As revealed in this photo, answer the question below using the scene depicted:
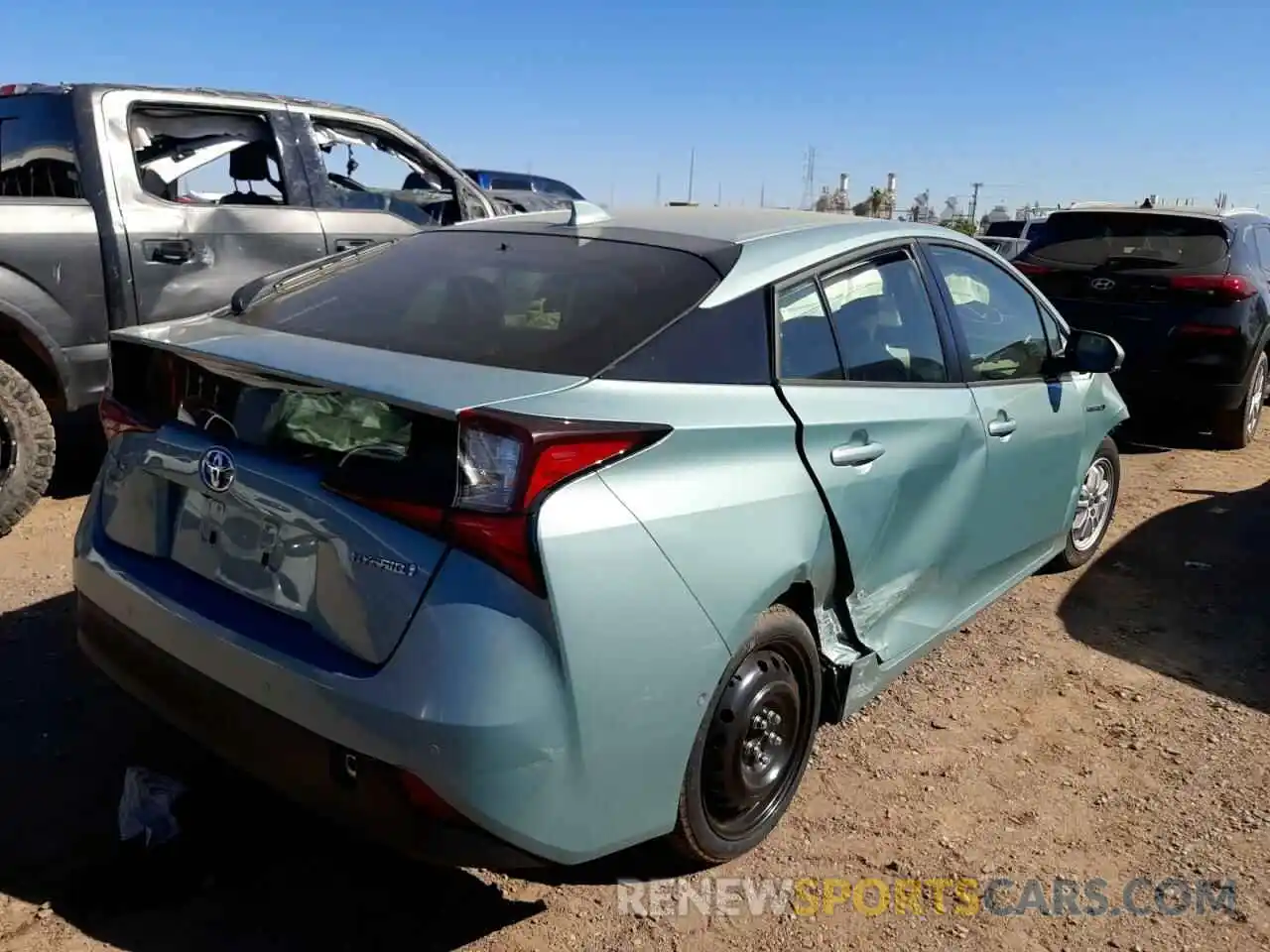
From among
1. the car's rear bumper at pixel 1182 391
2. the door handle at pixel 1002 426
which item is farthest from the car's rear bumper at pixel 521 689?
the car's rear bumper at pixel 1182 391

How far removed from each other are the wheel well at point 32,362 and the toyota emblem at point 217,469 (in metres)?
3.03

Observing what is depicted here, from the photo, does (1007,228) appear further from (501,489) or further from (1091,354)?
(501,489)

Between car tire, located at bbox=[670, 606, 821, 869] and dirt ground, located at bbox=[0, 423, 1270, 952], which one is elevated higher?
car tire, located at bbox=[670, 606, 821, 869]

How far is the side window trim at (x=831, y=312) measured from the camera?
9.09 ft

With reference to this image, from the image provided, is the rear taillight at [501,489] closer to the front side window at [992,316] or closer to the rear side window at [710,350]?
the rear side window at [710,350]

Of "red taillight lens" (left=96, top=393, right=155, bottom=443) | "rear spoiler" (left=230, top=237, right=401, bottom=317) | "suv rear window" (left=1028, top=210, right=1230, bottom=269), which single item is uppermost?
"suv rear window" (left=1028, top=210, right=1230, bottom=269)

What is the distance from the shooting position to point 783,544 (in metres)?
2.55

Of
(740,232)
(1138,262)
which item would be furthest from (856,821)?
(1138,262)

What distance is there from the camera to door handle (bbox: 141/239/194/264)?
5.07 m

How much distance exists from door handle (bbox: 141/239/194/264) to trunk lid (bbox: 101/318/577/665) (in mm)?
2661

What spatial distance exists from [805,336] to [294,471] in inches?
55.0

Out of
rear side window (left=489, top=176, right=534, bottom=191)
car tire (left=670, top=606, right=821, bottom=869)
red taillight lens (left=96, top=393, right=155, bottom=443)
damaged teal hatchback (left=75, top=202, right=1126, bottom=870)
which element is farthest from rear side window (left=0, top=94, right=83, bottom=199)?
rear side window (left=489, top=176, right=534, bottom=191)

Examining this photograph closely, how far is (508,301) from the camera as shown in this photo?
9.07ft

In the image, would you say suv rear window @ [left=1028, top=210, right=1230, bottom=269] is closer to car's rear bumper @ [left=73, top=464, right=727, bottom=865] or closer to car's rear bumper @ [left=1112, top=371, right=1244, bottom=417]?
car's rear bumper @ [left=1112, top=371, right=1244, bottom=417]
